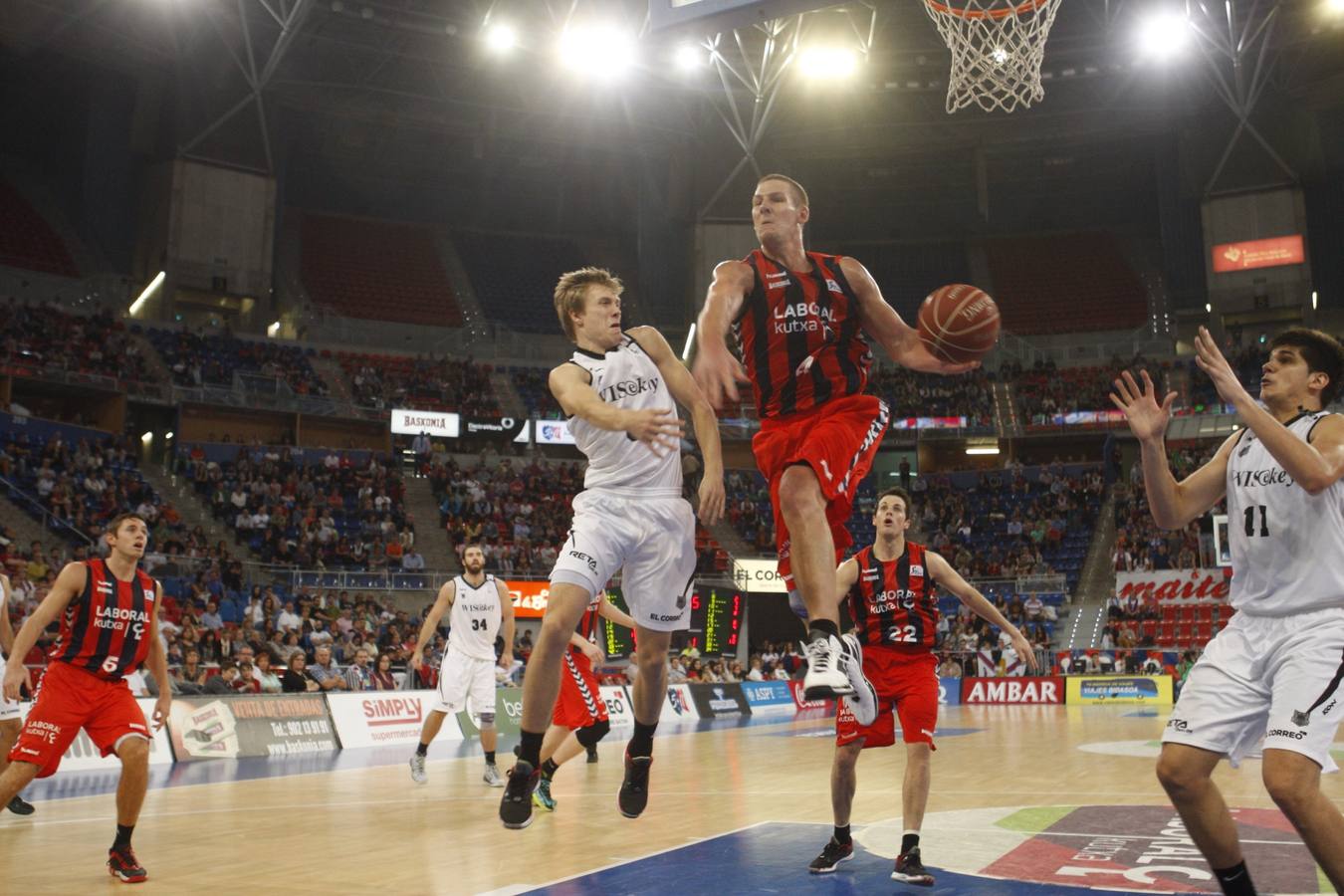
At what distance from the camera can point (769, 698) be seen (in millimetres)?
25453

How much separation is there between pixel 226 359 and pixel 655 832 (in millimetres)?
27933

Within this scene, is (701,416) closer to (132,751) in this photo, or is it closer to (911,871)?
(911,871)

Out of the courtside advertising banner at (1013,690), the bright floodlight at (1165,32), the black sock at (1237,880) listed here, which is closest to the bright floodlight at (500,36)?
the bright floodlight at (1165,32)

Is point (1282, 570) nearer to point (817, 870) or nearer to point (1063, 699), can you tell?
point (817, 870)

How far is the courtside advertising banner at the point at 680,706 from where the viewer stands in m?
21.6

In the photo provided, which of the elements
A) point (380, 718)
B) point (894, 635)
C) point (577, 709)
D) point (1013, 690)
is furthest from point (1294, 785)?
point (1013, 690)

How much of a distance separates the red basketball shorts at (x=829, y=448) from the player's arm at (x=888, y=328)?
0.27 meters

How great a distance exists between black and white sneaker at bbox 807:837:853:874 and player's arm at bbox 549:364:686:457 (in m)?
2.67

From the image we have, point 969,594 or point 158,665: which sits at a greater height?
point 969,594

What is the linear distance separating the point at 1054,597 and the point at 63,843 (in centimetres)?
2585

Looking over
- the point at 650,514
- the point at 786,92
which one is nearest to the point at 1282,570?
the point at 650,514

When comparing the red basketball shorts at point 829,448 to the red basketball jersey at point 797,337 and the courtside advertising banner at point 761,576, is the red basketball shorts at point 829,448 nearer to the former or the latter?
the red basketball jersey at point 797,337

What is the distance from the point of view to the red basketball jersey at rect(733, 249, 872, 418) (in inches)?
226

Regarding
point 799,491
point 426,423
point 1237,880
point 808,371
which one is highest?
point 426,423
